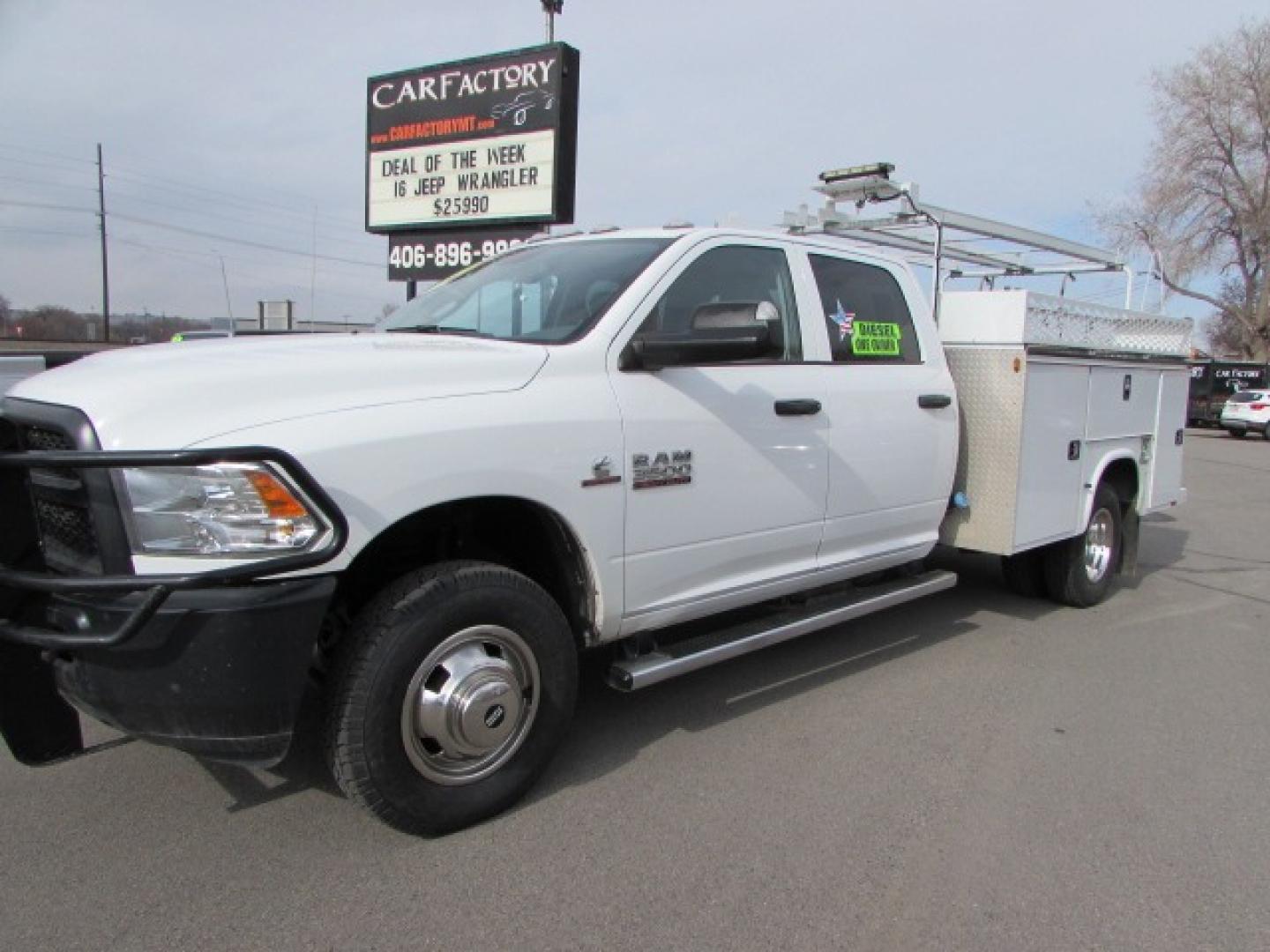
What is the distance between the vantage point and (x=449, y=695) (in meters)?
2.93

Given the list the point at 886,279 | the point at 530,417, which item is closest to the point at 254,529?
the point at 530,417

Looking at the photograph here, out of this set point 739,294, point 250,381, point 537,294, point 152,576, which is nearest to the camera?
point 152,576

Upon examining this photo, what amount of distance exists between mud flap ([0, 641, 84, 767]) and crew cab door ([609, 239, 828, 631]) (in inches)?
72.1

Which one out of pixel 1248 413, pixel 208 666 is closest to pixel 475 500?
pixel 208 666

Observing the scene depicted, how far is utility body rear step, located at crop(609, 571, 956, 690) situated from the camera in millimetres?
3479

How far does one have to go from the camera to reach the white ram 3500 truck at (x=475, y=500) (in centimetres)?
246

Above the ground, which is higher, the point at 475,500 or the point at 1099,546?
the point at 475,500

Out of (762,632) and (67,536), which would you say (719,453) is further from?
(67,536)

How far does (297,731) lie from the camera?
373 cm

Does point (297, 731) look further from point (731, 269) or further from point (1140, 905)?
point (1140, 905)

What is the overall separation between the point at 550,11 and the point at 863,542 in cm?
987

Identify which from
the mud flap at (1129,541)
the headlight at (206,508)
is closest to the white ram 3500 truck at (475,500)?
the headlight at (206,508)

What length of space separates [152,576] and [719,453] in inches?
79.6

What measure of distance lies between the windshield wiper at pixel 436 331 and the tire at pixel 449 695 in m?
1.05
